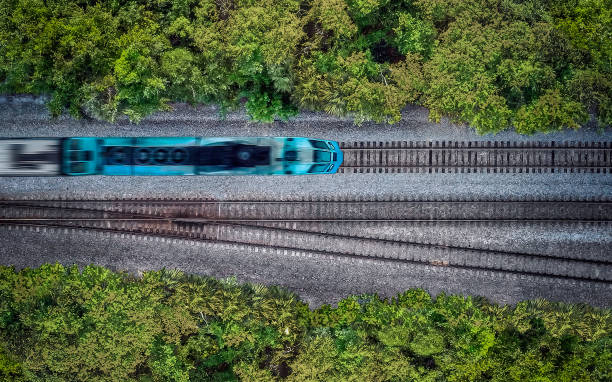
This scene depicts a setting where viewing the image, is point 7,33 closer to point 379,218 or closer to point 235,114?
point 235,114

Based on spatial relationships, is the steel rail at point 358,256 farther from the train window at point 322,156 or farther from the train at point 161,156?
the train window at point 322,156

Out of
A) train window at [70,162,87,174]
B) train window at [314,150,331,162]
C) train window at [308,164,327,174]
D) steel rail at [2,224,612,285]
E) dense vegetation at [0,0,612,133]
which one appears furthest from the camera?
steel rail at [2,224,612,285]

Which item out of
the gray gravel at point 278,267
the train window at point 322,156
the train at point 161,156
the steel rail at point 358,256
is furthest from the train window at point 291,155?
the gray gravel at point 278,267

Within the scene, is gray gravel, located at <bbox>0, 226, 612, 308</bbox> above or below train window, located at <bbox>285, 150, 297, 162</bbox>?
below

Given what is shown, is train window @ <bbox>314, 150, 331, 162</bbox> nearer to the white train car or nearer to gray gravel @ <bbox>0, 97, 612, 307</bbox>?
gray gravel @ <bbox>0, 97, 612, 307</bbox>

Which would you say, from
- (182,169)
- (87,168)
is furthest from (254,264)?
(87,168)

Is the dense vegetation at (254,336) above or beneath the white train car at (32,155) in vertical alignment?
beneath

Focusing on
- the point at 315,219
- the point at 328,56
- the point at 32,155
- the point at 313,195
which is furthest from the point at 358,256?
the point at 32,155

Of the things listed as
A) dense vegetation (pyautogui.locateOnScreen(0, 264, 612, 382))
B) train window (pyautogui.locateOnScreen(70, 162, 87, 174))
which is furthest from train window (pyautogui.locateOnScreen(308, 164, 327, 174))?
train window (pyautogui.locateOnScreen(70, 162, 87, 174))
